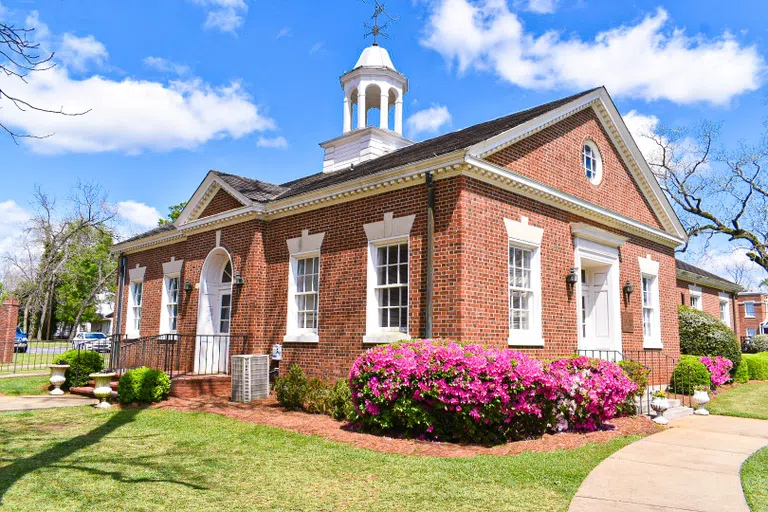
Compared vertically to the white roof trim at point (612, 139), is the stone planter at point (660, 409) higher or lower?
lower

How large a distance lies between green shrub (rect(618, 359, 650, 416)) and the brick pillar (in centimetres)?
2288

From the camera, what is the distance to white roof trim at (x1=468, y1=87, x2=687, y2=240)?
36.5 feet

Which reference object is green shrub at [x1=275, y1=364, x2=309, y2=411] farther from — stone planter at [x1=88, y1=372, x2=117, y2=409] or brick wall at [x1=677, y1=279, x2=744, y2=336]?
brick wall at [x1=677, y1=279, x2=744, y2=336]

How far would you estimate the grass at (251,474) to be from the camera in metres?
5.31

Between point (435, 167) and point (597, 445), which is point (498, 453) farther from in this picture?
point (435, 167)

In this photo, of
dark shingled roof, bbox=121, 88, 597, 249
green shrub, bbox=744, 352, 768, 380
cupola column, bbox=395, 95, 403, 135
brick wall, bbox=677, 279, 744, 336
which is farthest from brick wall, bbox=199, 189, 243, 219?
brick wall, bbox=677, 279, 744, 336

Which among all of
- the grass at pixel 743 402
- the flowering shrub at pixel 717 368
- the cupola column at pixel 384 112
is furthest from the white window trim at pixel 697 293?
the cupola column at pixel 384 112

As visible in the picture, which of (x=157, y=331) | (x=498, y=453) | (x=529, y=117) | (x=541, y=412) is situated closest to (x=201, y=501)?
(x=498, y=453)

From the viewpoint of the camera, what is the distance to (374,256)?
38.6 ft

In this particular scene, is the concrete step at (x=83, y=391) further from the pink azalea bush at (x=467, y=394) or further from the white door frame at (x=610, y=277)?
the white door frame at (x=610, y=277)

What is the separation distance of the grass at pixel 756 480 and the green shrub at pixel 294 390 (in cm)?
729

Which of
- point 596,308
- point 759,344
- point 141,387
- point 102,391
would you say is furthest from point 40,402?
point 759,344

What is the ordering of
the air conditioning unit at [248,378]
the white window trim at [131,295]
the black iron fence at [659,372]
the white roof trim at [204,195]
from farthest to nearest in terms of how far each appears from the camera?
the white window trim at [131,295] < the white roof trim at [204,195] < the black iron fence at [659,372] < the air conditioning unit at [248,378]

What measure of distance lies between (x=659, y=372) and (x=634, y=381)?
16.0ft
